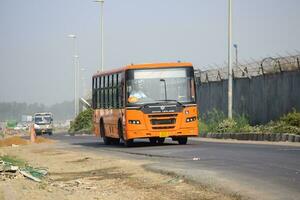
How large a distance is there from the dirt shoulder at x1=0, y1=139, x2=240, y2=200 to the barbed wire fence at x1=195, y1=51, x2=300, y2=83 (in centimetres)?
1539

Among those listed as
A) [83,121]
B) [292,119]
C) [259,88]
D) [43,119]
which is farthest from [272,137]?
[43,119]

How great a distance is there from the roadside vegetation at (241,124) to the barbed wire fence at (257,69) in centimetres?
206

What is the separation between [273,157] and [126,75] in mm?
10689

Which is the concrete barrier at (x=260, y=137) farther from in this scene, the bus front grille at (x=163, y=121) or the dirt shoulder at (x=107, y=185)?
the dirt shoulder at (x=107, y=185)

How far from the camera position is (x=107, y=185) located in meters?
15.4

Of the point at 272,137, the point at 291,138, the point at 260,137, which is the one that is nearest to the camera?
the point at 291,138

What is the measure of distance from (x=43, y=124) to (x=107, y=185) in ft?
236

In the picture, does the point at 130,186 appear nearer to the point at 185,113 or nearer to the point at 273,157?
the point at 273,157

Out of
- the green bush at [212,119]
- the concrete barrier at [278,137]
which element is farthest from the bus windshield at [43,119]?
the concrete barrier at [278,137]

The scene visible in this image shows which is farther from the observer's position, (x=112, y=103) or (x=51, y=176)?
(x=112, y=103)

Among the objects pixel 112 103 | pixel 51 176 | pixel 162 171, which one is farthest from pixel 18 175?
pixel 112 103

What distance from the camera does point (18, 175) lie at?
1831cm

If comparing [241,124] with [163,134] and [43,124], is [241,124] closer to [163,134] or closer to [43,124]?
[163,134]

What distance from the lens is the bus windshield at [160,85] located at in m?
28.3
